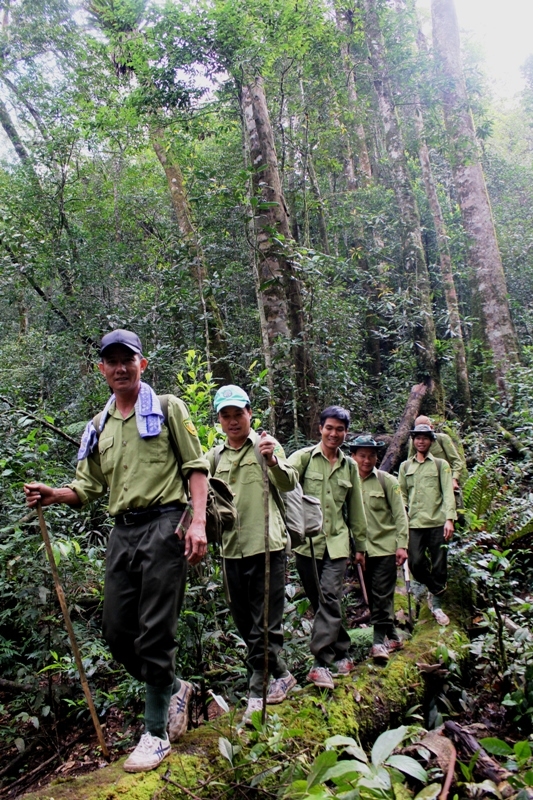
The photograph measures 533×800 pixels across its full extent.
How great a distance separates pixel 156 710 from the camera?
2.82 metres

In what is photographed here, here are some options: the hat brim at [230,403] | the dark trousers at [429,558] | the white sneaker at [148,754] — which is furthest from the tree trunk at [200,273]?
the white sneaker at [148,754]

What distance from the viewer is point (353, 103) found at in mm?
13430

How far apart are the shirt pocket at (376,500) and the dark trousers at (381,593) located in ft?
1.50

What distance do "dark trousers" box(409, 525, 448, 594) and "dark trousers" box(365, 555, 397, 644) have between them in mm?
990

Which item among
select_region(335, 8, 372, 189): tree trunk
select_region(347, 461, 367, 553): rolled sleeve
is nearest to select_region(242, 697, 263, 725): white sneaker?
select_region(347, 461, 367, 553): rolled sleeve

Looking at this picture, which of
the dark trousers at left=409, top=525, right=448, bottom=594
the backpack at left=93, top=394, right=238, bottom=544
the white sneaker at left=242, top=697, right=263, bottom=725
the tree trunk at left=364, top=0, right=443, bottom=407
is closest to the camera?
the backpack at left=93, top=394, right=238, bottom=544

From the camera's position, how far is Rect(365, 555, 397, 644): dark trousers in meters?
4.86

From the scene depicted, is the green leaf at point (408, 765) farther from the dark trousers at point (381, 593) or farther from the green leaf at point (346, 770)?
the dark trousers at point (381, 593)

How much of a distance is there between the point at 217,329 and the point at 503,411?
5.60 metres

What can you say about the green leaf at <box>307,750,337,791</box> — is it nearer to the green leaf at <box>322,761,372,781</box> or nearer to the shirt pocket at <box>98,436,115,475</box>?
the green leaf at <box>322,761,372,781</box>

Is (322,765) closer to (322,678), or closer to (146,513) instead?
(146,513)

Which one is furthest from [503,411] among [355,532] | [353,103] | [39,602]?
[39,602]

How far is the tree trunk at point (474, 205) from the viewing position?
1206cm

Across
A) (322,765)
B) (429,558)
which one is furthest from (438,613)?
(322,765)
